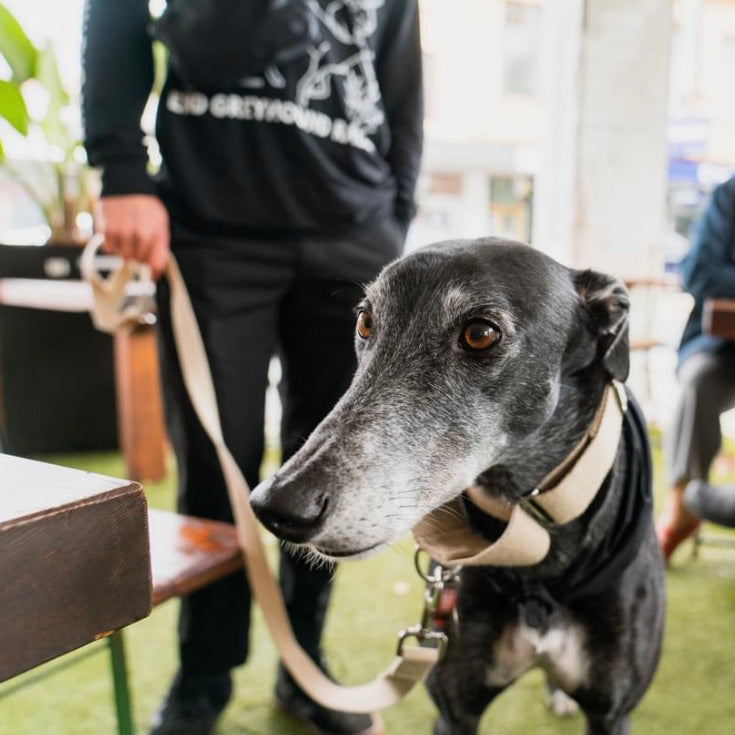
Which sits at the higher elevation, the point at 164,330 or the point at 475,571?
the point at 164,330

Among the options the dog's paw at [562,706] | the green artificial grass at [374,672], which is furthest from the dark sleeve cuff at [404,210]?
the dog's paw at [562,706]

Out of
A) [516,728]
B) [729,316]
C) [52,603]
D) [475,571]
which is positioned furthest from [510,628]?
[729,316]

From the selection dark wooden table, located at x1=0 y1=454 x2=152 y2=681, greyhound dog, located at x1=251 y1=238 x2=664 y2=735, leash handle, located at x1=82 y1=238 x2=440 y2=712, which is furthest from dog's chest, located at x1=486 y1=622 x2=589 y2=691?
dark wooden table, located at x1=0 y1=454 x2=152 y2=681

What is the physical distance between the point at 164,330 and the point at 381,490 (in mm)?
692

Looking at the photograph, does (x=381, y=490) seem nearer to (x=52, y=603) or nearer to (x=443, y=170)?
(x=52, y=603)

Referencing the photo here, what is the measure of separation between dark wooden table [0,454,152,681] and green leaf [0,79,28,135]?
127cm

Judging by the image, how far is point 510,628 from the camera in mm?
1083

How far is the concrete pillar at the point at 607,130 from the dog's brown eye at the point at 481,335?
11.0ft

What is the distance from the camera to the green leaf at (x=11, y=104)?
156 cm

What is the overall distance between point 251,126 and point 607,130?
3177mm

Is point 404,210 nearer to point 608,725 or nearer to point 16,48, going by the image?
point 608,725

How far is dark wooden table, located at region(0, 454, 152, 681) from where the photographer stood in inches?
18.2

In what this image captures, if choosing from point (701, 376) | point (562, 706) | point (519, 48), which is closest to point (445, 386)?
point (562, 706)

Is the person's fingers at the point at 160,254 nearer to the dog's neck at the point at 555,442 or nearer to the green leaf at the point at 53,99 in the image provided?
the dog's neck at the point at 555,442
